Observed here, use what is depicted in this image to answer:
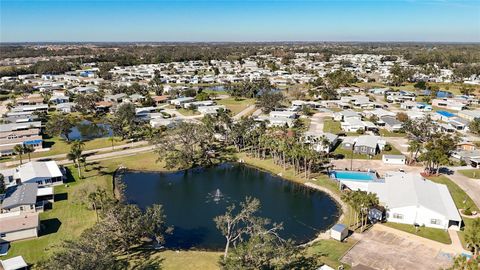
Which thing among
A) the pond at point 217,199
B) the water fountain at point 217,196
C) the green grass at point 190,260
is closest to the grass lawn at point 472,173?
the pond at point 217,199

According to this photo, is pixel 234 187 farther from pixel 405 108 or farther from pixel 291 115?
pixel 405 108

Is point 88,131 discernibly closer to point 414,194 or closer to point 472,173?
point 414,194

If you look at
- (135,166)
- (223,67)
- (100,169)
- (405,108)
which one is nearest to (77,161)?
(100,169)

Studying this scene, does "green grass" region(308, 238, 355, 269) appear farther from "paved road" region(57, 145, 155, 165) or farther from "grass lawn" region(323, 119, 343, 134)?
"grass lawn" region(323, 119, 343, 134)

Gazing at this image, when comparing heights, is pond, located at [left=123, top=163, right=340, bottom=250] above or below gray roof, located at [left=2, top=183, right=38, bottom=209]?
below

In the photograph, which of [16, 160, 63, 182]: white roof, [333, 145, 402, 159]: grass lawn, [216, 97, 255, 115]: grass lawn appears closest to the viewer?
[16, 160, 63, 182]: white roof

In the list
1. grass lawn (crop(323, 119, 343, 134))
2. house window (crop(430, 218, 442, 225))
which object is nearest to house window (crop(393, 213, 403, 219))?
house window (crop(430, 218, 442, 225))
